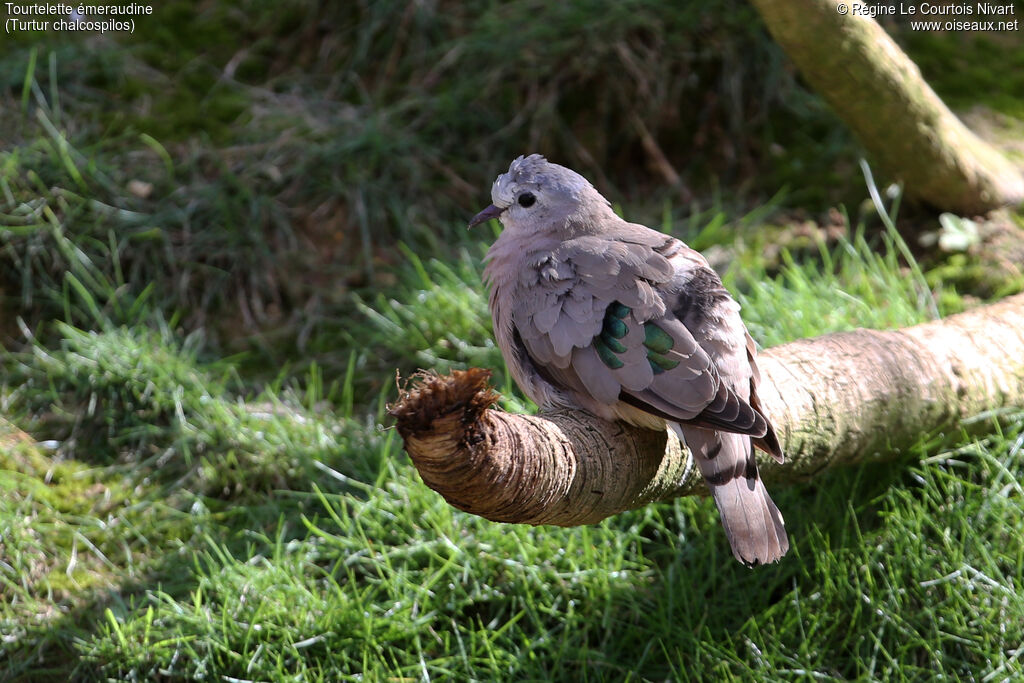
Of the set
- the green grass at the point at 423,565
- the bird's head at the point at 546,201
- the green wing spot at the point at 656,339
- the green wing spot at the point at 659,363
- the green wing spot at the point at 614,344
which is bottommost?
the green grass at the point at 423,565

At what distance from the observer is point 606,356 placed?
8.14 ft

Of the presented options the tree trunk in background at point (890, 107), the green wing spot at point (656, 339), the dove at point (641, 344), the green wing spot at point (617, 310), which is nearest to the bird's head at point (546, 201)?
the dove at point (641, 344)

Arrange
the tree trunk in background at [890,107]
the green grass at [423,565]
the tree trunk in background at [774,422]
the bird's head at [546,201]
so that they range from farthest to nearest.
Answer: the tree trunk in background at [890,107] → the bird's head at [546,201] → the green grass at [423,565] → the tree trunk in background at [774,422]

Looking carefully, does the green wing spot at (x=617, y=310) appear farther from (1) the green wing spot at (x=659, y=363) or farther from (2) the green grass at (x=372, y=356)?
(2) the green grass at (x=372, y=356)

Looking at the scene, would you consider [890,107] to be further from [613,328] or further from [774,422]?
[613,328]

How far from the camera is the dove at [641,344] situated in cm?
235

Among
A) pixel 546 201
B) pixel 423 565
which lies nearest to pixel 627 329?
pixel 546 201

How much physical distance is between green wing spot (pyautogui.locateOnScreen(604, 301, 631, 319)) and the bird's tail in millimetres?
307

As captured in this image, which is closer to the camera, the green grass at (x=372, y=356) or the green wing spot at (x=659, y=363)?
the green wing spot at (x=659, y=363)

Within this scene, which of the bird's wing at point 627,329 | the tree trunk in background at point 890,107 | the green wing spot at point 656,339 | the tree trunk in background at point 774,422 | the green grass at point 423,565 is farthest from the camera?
the tree trunk in background at point 890,107

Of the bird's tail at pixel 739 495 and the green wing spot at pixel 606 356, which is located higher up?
the green wing spot at pixel 606 356

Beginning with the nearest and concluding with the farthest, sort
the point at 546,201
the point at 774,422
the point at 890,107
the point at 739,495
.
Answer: the point at 739,495, the point at 774,422, the point at 546,201, the point at 890,107

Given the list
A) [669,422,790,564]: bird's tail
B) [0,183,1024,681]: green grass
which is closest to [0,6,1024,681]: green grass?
[0,183,1024,681]: green grass

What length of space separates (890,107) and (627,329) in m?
1.92
